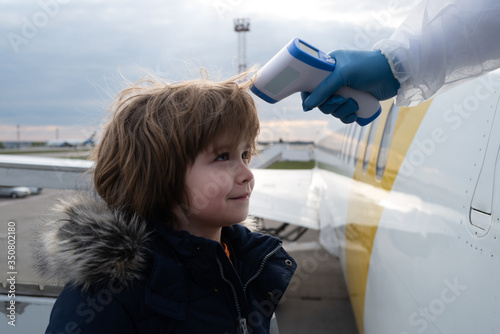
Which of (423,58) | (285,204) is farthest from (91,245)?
(285,204)

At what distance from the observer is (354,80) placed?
1962 mm

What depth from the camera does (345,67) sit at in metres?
1.93

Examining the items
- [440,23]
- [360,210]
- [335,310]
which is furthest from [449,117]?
[335,310]

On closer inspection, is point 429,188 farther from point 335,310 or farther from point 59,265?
point 335,310

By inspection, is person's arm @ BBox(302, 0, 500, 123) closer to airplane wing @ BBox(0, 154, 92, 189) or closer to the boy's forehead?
the boy's forehead

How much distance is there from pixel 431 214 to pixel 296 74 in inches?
40.6

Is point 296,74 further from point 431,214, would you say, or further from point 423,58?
point 431,214

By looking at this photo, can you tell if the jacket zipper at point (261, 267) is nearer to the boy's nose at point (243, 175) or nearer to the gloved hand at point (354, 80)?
the boy's nose at point (243, 175)

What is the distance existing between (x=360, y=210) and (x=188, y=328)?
9.97 ft

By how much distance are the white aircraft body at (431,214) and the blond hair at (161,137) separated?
0.38m

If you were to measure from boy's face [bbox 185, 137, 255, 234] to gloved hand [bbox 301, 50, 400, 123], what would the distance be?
484mm

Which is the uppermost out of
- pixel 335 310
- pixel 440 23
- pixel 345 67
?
pixel 440 23

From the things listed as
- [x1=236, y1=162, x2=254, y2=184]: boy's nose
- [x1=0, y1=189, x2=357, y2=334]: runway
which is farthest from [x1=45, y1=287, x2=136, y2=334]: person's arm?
[x1=0, y1=189, x2=357, y2=334]: runway

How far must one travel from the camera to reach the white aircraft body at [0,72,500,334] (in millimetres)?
1735
